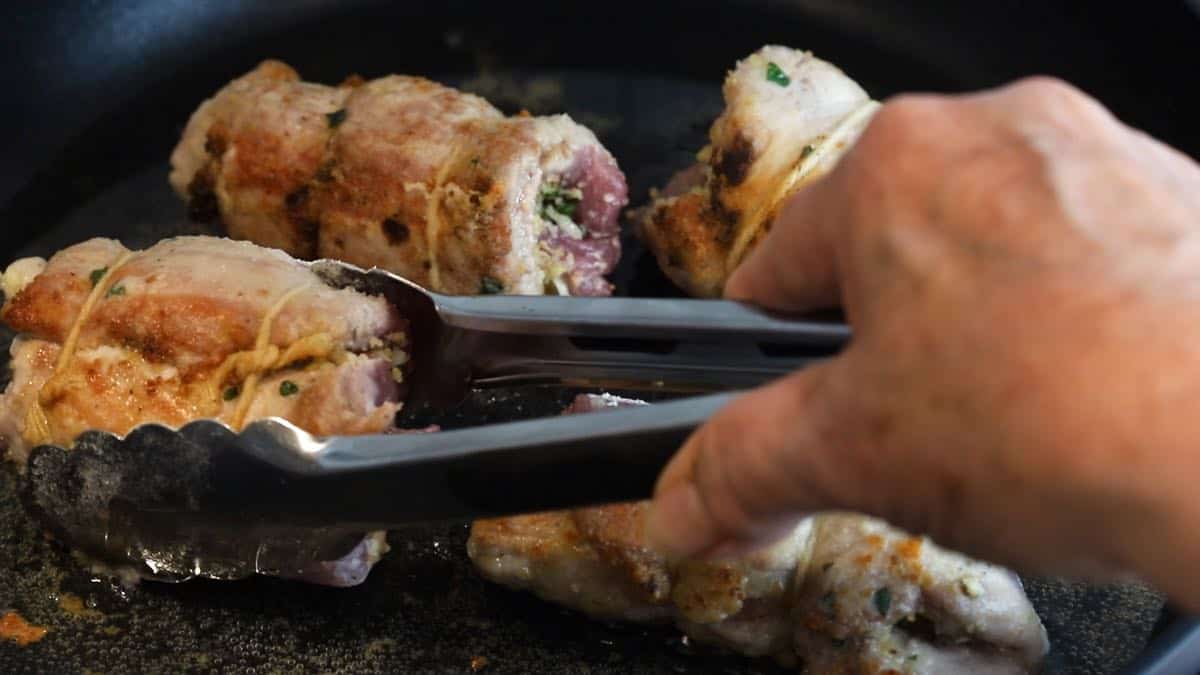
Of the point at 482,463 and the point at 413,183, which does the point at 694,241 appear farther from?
the point at 482,463

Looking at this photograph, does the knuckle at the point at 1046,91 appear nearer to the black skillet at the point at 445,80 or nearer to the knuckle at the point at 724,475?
the knuckle at the point at 724,475

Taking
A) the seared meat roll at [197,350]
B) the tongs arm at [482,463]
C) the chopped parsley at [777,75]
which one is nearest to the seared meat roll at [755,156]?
the chopped parsley at [777,75]

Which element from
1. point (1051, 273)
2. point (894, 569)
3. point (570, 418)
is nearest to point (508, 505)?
point (570, 418)

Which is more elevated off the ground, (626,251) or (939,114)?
(939,114)

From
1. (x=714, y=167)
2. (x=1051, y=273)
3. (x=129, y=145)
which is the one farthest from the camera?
(x=129, y=145)

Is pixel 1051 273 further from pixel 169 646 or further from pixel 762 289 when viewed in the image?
pixel 169 646

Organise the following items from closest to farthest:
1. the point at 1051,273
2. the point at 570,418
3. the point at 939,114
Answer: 1. the point at 1051,273
2. the point at 939,114
3. the point at 570,418

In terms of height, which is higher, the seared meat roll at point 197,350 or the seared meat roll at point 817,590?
the seared meat roll at point 197,350
